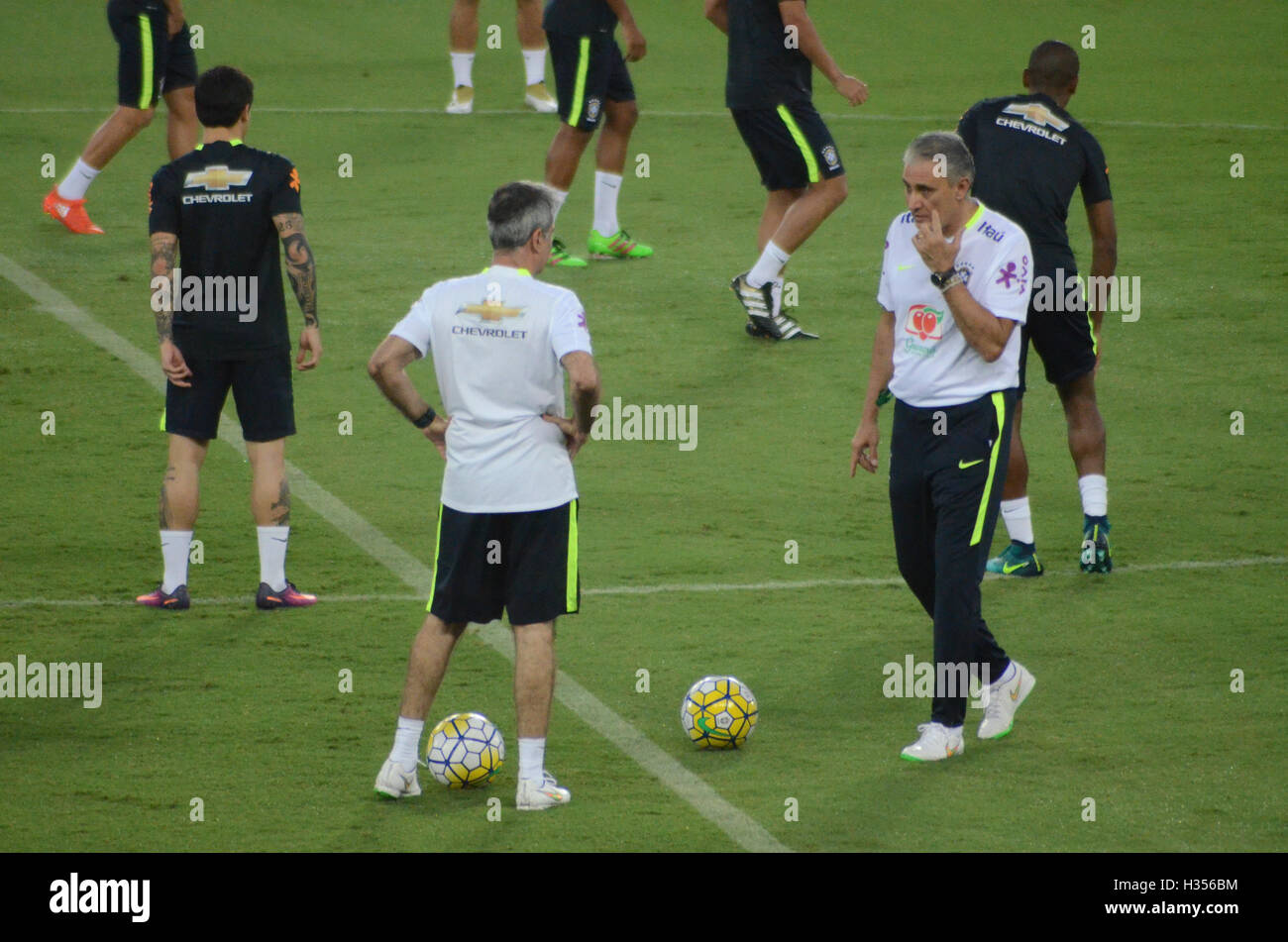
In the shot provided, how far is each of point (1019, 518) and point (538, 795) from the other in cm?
326

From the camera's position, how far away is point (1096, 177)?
8.80m

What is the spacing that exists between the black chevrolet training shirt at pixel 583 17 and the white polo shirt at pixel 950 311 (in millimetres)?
7211

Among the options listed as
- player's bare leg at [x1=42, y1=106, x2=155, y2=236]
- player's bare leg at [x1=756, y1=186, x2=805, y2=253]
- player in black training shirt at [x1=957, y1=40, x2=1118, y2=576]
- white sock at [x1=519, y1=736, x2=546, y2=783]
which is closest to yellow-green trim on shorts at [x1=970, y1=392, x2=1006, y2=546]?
white sock at [x1=519, y1=736, x2=546, y2=783]

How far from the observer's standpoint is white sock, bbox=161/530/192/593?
27.5ft

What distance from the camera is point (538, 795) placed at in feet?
21.0

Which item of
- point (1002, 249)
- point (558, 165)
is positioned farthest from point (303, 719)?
point (558, 165)

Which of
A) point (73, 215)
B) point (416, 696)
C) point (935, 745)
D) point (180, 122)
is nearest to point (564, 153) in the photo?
point (180, 122)

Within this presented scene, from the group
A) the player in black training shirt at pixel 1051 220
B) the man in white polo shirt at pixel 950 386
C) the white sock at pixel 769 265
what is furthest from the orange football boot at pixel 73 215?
the man in white polo shirt at pixel 950 386

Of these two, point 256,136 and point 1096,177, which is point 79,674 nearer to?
point 1096,177

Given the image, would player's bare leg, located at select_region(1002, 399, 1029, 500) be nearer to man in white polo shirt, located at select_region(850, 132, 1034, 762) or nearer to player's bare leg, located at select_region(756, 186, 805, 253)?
man in white polo shirt, located at select_region(850, 132, 1034, 762)

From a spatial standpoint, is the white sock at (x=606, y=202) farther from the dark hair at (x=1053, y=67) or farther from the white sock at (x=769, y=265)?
the dark hair at (x=1053, y=67)

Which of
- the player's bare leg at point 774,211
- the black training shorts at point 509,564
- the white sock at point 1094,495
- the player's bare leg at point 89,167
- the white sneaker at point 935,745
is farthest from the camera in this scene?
the player's bare leg at point 89,167

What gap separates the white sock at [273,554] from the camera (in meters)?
8.40

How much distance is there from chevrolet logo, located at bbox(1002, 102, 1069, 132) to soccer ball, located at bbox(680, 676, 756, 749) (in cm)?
324
